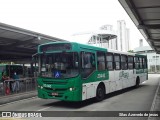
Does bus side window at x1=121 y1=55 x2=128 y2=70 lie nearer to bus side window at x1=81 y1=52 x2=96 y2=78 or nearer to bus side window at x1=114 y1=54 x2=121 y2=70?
bus side window at x1=114 y1=54 x2=121 y2=70

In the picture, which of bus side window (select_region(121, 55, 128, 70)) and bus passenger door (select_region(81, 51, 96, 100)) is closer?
bus passenger door (select_region(81, 51, 96, 100))

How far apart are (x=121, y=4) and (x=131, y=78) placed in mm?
10273

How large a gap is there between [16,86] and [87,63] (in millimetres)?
7430

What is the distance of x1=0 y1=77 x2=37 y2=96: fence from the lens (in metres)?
16.5

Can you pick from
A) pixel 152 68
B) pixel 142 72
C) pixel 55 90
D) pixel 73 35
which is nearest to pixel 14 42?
pixel 55 90

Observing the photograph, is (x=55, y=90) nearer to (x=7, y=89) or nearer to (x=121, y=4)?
(x=121, y=4)

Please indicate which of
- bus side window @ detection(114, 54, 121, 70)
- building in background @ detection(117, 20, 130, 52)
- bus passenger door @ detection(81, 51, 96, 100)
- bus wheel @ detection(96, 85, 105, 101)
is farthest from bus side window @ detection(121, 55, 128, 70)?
building in background @ detection(117, 20, 130, 52)

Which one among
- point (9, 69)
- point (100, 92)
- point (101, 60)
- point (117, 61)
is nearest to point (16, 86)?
point (100, 92)

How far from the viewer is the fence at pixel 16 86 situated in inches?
648

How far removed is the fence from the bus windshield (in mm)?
5488

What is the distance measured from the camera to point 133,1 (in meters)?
10.5

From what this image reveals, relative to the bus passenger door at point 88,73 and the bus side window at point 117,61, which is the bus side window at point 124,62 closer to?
the bus side window at point 117,61

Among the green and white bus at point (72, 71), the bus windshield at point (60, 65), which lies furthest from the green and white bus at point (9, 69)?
the bus windshield at point (60, 65)

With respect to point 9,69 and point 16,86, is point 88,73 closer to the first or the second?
point 16,86
